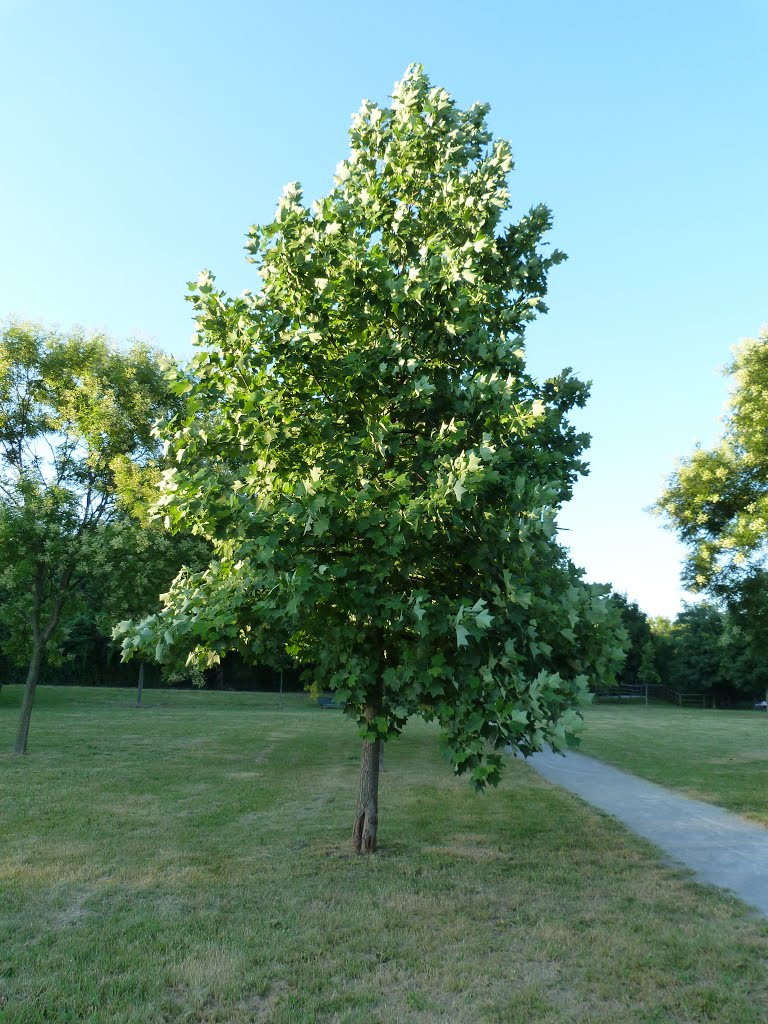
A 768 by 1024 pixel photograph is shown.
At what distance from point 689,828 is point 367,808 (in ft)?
17.6

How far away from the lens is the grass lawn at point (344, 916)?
5.31 meters

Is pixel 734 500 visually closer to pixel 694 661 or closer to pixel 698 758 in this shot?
pixel 698 758

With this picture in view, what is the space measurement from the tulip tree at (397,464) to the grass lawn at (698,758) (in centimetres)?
317

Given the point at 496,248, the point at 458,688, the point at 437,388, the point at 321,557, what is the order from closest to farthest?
the point at 458,688 → the point at 321,557 → the point at 437,388 → the point at 496,248

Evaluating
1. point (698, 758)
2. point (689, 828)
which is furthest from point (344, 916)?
point (698, 758)

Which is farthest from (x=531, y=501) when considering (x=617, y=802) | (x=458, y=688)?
(x=617, y=802)

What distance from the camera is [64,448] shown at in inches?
716

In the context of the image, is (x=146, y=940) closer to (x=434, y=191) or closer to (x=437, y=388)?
(x=437, y=388)

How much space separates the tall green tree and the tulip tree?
28.4 feet

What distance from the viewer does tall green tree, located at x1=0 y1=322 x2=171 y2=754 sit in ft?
55.9

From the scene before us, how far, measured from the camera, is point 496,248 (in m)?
9.54

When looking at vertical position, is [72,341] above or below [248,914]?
above

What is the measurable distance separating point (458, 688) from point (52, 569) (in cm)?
1420

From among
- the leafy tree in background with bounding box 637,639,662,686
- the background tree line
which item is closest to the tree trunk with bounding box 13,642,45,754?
the background tree line
